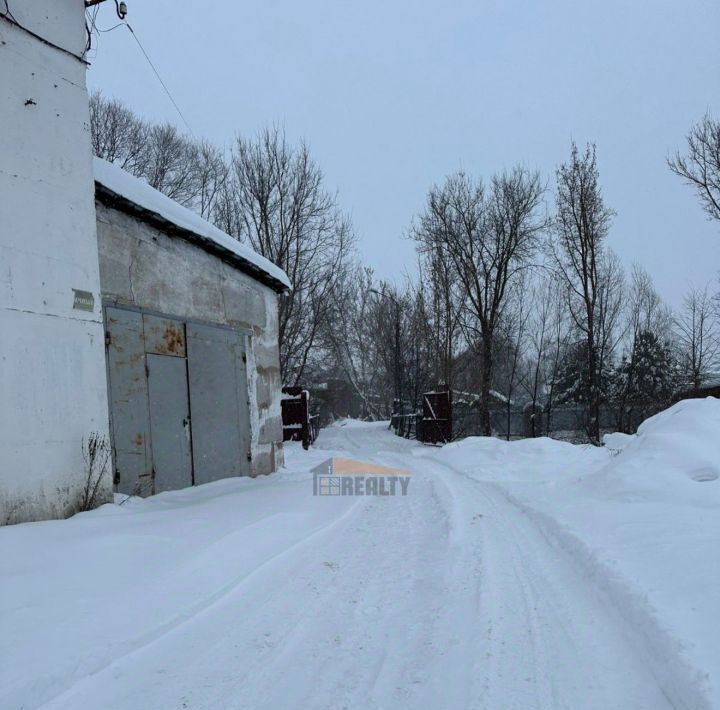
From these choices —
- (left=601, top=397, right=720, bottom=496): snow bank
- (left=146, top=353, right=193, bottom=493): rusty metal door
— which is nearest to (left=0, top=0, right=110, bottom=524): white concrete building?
(left=146, top=353, right=193, bottom=493): rusty metal door

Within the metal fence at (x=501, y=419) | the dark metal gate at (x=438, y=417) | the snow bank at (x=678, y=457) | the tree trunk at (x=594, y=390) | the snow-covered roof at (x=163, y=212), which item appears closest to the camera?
the snow bank at (x=678, y=457)

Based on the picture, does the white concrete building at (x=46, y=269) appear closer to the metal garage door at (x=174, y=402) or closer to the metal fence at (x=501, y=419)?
the metal garage door at (x=174, y=402)

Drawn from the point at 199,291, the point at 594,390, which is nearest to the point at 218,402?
the point at 199,291

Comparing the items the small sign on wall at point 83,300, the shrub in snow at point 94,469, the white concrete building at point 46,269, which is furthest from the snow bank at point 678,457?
the small sign on wall at point 83,300

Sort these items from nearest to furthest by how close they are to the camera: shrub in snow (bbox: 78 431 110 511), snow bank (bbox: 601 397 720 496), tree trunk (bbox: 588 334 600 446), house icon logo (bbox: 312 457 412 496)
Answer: shrub in snow (bbox: 78 431 110 511)
snow bank (bbox: 601 397 720 496)
house icon logo (bbox: 312 457 412 496)
tree trunk (bbox: 588 334 600 446)

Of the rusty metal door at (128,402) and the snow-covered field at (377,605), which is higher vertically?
the rusty metal door at (128,402)

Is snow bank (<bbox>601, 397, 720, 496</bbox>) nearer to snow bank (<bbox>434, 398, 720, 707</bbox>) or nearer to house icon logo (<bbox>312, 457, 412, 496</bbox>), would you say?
snow bank (<bbox>434, 398, 720, 707</bbox>)

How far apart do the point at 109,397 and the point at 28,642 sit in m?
4.17

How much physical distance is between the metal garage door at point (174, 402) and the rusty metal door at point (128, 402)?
1 centimetres

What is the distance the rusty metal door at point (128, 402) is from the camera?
684cm

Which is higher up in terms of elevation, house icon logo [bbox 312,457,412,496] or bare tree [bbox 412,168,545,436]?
bare tree [bbox 412,168,545,436]

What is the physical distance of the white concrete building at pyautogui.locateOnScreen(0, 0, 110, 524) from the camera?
5207 millimetres

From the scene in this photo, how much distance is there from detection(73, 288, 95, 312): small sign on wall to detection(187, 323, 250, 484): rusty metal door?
2345 millimetres

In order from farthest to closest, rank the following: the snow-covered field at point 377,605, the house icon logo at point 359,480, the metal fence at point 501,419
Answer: the metal fence at point 501,419, the house icon logo at point 359,480, the snow-covered field at point 377,605
